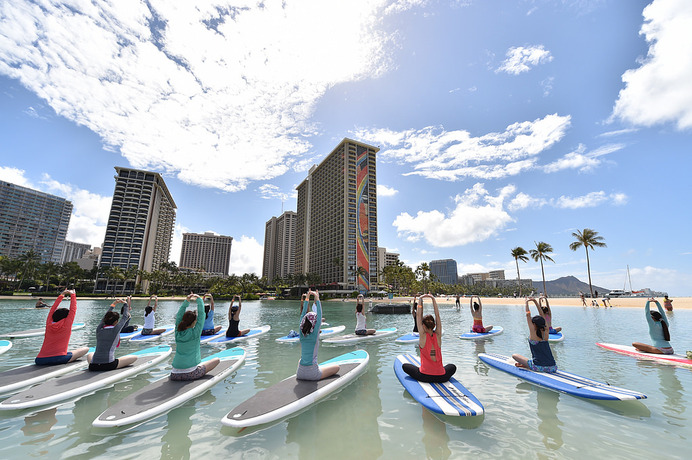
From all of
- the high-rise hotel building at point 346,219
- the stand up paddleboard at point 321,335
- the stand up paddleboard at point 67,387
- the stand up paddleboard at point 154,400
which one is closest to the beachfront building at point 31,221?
the high-rise hotel building at point 346,219

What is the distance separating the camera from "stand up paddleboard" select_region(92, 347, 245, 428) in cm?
538

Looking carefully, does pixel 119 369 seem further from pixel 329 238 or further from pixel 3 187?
pixel 3 187

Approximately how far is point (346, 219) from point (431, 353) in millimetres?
115400

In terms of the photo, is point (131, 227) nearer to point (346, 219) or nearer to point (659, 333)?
point (346, 219)

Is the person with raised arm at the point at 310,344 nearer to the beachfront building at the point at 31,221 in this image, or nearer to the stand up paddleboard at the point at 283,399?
the stand up paddleboard at the point at 283,399

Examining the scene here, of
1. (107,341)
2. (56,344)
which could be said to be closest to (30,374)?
(56,344)

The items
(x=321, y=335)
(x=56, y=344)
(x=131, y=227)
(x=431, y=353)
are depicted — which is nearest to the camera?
(x=431, y=353)

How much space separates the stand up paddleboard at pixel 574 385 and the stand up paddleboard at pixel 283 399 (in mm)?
5068

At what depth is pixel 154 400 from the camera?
242 inches

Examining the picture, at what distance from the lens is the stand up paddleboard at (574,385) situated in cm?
638

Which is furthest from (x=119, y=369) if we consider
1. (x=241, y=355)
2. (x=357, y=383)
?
(x=357, y=383)

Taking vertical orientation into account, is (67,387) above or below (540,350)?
below

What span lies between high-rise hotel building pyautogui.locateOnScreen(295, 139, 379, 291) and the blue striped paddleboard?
365 ft

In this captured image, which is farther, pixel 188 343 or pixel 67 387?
pixel 188 343
